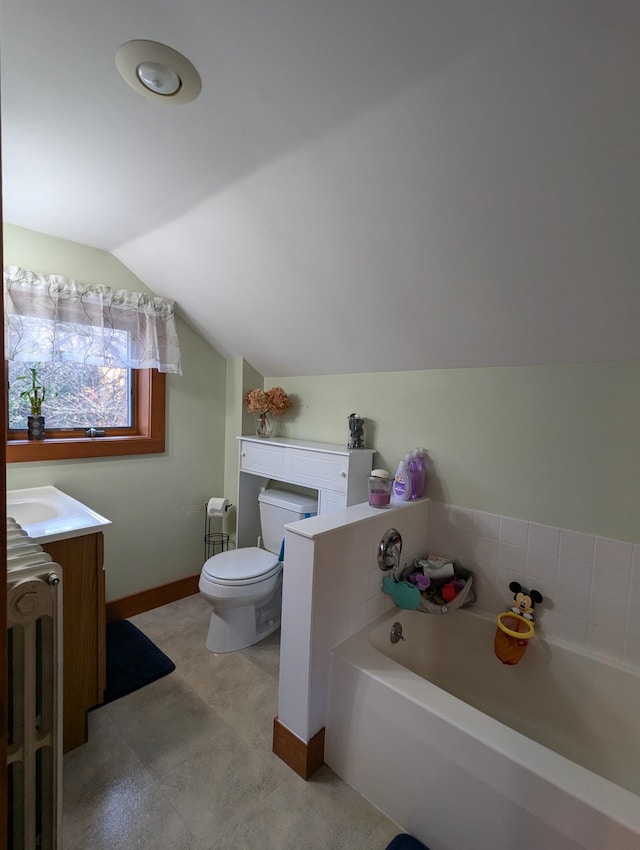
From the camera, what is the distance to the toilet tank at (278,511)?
231 centimetres

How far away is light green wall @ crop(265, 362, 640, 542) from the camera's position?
1492 mm

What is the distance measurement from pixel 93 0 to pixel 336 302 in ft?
3.93

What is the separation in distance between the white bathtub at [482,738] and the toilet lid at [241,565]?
2.36 ft

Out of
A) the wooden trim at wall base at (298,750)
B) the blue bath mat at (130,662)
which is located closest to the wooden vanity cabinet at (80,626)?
the blue bath mat at (130,662)

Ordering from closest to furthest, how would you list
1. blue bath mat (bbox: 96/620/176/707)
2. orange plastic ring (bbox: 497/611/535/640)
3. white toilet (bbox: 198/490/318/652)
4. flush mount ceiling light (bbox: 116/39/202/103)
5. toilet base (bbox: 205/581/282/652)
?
flush mount ceiling light (bbox: 116/39/202/103) < orange plastic ring (bbox: 497/611/535/640) < blue bath mat (bbox: 96/620/176/707) < white toilet (bbox: 198/490/318/652) < toilet base (bbox: 205/581/282/652)

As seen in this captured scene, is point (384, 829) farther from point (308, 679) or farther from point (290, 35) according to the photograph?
point (290, 35)

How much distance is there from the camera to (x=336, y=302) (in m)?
1.87

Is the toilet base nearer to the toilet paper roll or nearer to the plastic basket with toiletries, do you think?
the toilet paper roll

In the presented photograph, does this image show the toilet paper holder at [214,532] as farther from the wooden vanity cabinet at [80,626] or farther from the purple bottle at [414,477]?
the purple bottle at [414,477]

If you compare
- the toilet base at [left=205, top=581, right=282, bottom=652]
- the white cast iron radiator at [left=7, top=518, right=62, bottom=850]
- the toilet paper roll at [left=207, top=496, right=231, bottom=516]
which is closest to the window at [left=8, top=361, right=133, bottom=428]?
the toilet paper roll at [left=207, top=496, right=231, bottom=516]

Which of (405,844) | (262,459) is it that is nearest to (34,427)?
(262,459)

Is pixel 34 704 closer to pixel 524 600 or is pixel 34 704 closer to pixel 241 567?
pixel 241 567

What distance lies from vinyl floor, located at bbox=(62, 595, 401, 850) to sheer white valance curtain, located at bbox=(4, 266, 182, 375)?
1.69 meters

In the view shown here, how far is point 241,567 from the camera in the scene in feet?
7.02
